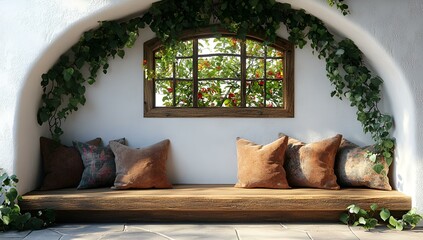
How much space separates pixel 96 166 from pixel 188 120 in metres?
1.10

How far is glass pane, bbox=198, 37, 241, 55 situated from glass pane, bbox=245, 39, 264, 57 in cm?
10

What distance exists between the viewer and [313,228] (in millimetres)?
5941

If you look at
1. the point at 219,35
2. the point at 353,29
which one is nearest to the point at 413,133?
the point at 353,29

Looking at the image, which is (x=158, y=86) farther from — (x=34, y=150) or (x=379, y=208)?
(x=379, y=208)

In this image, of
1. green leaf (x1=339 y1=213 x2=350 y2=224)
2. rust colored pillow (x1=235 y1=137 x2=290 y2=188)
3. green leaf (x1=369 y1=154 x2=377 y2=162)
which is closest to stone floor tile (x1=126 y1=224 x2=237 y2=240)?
rust colored pillow (x1=235 y1=137 x2=290 y2=188)

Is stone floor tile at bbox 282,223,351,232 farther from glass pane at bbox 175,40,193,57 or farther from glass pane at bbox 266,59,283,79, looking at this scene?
glass pane at bbox 175,40,193,57

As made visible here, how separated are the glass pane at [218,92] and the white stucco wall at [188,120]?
0.21 m

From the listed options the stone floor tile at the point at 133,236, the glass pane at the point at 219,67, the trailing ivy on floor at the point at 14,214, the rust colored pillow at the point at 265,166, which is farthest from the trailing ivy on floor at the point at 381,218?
the trailing ivy on floor at the point at 14,214

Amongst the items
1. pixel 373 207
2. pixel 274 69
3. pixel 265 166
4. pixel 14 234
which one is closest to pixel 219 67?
pixel 274 69

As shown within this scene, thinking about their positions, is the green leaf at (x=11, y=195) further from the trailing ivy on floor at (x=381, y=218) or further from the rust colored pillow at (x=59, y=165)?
the trailing ivy on floor at (x=381, y=218)

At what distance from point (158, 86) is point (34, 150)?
1.48 m

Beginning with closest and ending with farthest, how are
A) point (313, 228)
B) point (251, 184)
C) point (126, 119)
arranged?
point (313, 228) < point (251, 184) < point (126, 119)

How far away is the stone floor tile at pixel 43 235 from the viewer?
5.57 m

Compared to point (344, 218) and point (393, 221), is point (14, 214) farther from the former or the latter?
point (393, 221)
